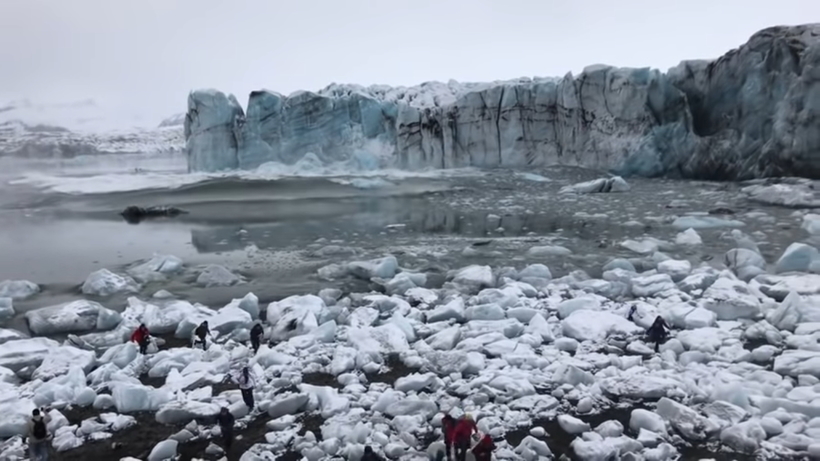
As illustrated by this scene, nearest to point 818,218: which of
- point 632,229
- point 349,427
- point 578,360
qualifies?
point 632,229

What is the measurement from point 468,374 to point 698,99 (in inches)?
1011

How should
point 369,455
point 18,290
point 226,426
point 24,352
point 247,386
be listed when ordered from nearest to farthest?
point 369,455, point 226,426, point 247,386, point 24,352, point 18,290

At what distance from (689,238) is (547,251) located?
3.69m

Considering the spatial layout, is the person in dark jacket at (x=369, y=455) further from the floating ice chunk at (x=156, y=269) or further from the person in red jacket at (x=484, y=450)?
the floating ice chunk at (x=156, y=269)

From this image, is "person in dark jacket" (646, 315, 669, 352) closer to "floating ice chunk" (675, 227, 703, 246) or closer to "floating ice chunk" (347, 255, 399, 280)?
"floating ice chunk" (347, 255, 399, 280)

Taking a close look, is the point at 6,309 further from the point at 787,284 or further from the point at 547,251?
the point at 787,284

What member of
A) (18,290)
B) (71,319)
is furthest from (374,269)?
(18,290)

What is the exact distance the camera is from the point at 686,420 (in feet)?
19.5

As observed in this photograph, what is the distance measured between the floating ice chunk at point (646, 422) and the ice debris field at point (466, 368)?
0.02 m

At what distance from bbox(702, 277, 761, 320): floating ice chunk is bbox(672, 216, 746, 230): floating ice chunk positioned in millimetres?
6791

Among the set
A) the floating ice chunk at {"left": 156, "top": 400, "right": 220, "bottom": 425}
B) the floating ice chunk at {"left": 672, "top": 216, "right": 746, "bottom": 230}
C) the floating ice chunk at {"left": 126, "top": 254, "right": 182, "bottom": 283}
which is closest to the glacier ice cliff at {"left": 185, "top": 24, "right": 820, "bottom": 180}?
the floating ice chunk at {"left": 672, "top": 216, "right": 746, "bottom": 230}

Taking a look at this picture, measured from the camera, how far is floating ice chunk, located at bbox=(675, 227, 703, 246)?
14.3 metres

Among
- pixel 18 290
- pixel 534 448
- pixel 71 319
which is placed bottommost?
pixel 534 448

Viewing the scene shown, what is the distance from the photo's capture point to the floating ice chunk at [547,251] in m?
13.9
